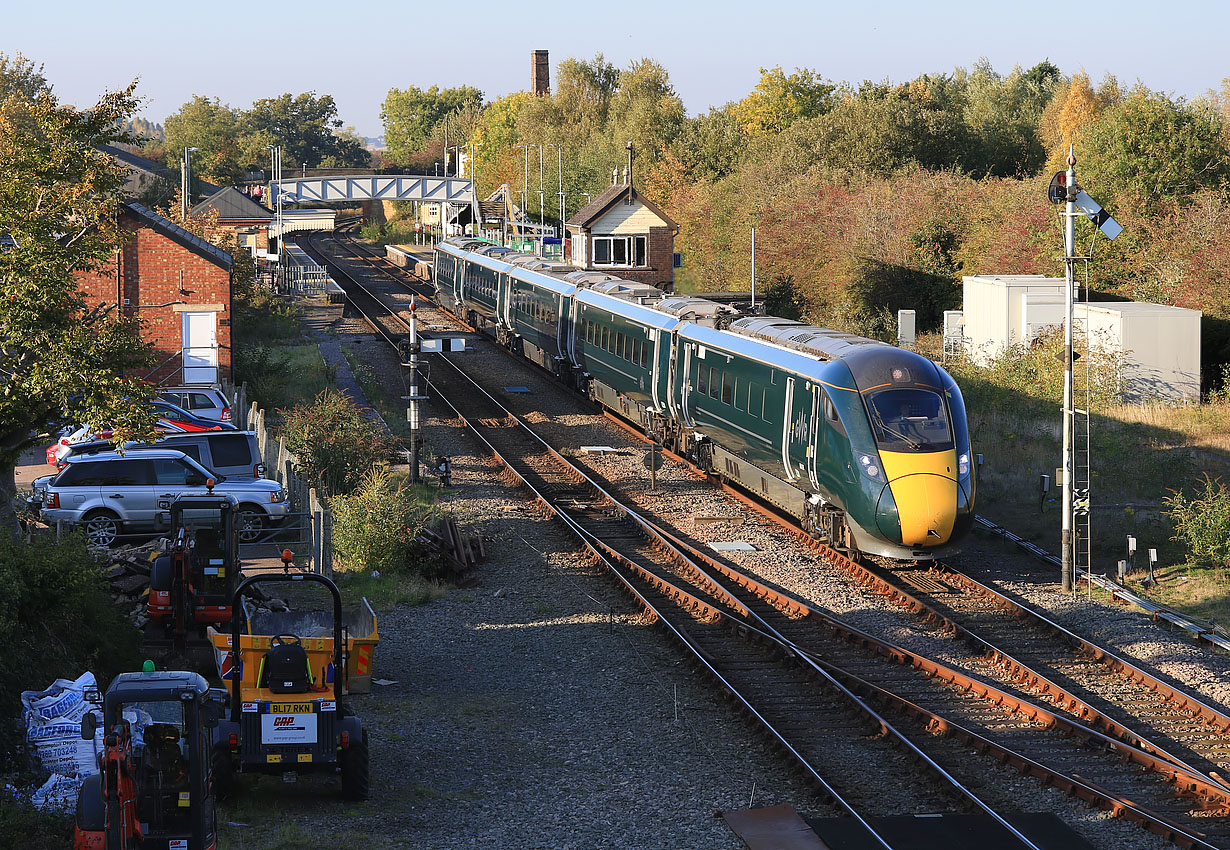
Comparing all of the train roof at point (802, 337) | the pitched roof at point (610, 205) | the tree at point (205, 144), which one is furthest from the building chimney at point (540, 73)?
the train roof at point (802, 337)

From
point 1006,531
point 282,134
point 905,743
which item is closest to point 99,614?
point 905,743

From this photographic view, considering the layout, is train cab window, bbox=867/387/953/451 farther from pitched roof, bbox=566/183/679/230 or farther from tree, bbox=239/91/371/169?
tree, bbox=239/91/371/169

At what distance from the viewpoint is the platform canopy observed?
7369 centimetres

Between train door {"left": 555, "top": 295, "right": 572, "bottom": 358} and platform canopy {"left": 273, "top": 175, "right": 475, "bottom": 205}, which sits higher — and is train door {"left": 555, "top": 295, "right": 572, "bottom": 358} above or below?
below

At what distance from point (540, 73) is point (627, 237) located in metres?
79.7

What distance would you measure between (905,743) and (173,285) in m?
24.6

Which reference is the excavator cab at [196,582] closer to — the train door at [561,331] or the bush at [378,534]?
A: the bush at [378,534]

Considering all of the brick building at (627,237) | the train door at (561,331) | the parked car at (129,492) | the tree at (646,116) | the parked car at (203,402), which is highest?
the tree at (646,116)

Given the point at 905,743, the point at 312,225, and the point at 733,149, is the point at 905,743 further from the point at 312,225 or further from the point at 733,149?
the point at 312,225

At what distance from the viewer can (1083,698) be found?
13805 millimetres

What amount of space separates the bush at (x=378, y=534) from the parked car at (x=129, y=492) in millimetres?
1166

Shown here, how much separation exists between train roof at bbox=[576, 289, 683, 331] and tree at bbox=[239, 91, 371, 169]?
5994 inches

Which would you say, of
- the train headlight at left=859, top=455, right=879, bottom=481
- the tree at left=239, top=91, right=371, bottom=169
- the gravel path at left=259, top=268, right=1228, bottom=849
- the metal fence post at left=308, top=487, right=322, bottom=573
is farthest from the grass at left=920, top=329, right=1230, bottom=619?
the tree at left=239, top=91, right=371, bottom=169

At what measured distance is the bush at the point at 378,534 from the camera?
19094 millimetres
